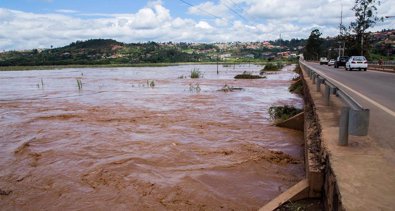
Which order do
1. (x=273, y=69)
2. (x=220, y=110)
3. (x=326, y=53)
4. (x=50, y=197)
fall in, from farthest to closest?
1. (x=326, y=53)
2. (x=273, y=69)
3. (x=220, y=110)
4. (x=50, y=197)

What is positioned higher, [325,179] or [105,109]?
[325,179]

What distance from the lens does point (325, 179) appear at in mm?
4988

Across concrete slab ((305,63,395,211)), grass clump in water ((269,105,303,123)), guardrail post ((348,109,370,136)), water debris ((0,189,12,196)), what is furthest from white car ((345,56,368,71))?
water debris ((0,189,12,196))

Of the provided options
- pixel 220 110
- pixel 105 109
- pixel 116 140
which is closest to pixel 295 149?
pixel 116 140

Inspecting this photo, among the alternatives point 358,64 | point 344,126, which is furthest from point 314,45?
point 344,126

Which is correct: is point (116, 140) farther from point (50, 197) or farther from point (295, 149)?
point (295, 149)

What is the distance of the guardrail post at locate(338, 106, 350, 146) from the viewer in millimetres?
5207

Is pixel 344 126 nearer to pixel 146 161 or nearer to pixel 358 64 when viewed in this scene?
pixel 146 161

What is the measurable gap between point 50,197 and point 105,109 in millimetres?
12752

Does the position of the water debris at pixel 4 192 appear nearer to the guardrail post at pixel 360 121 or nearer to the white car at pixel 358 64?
the guardrail post at pixel 360 121

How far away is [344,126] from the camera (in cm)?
536

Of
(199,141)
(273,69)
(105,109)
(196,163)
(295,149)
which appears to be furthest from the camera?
(273,69)

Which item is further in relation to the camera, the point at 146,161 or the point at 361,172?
the point at 146,161

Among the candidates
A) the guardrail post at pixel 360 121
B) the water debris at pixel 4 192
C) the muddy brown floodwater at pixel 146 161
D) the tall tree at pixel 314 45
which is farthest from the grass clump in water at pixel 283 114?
the tall tree at pixel 314 45
